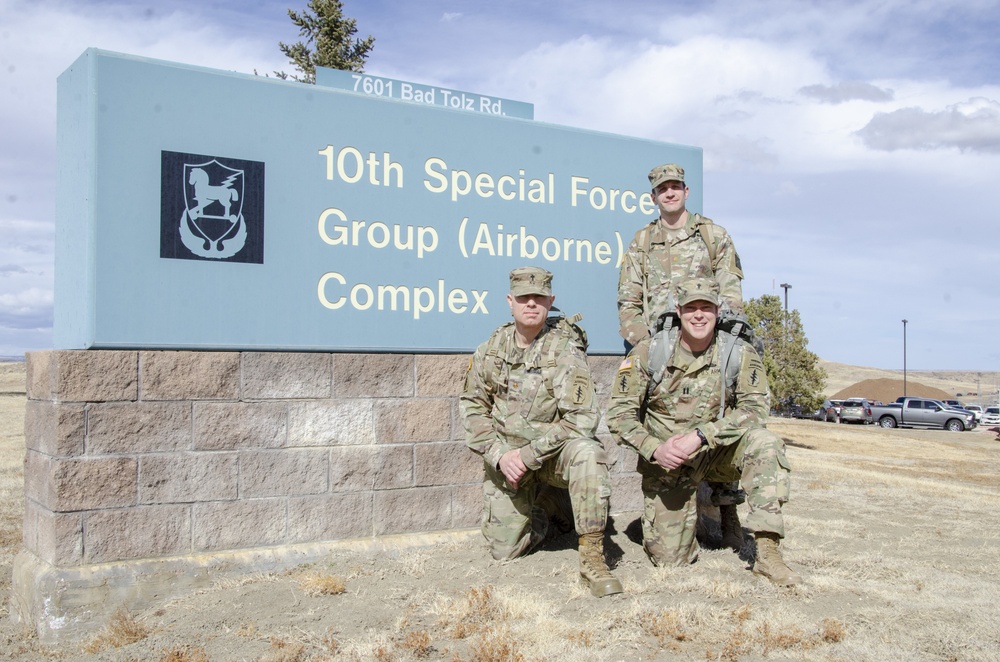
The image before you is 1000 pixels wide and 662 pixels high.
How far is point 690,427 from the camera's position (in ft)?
16.5

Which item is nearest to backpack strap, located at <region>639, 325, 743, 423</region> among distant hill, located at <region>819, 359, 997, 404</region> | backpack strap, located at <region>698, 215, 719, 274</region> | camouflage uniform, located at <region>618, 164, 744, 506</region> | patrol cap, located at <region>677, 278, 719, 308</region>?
patrol cap, located at <region>677, 278, 719, 308</region>

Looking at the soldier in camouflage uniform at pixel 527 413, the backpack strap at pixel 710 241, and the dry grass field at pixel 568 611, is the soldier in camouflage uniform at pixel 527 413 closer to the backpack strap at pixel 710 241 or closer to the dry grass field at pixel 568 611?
the dry grass field at pixel 568 611

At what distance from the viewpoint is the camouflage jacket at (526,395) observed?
16.4ft

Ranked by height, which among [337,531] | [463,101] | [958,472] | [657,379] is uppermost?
[463,101]

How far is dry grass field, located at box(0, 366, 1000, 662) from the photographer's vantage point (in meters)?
3.83

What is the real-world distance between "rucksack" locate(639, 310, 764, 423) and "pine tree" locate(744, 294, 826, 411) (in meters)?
18.5

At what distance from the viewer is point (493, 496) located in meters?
5.31

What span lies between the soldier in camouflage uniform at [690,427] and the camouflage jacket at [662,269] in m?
0.61

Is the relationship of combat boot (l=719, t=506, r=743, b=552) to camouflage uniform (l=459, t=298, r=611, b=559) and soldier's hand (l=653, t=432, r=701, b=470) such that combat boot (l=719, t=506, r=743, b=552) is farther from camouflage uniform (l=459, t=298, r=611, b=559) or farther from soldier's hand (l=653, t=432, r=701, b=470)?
camouflage uniform (l=459, t=298, r=611, b=559)

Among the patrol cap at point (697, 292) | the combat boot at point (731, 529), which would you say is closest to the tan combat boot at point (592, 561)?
the combat boot at point (731, 529)

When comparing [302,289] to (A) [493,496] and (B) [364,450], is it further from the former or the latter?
(A) [493,496]

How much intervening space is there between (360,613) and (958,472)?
1334 centimetres

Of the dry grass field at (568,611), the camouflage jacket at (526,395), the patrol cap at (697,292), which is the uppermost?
the patrol cap at (697,292)

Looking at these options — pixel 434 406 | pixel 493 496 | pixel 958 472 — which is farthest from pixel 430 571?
pixel 958 472
